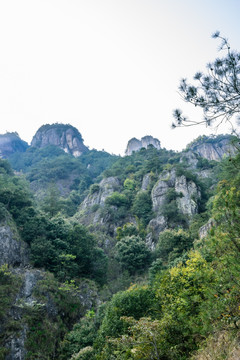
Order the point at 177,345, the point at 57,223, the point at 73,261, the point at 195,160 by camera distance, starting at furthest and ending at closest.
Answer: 1. the point at 195,160
2. the point at 57,223
3. the point at 73,261
4. the point at 177,345

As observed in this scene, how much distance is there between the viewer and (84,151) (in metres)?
95.1

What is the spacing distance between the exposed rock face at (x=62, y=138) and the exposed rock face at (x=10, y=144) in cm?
630

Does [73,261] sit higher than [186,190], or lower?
lower

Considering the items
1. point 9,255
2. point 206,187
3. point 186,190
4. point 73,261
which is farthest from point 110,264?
point 206,187

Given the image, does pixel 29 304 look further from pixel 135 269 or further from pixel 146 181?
pixel 146 181

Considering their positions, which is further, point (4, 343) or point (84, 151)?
point (84, 151)

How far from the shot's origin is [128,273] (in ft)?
71.1

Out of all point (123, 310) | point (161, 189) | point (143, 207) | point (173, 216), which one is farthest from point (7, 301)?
point (161, 189)

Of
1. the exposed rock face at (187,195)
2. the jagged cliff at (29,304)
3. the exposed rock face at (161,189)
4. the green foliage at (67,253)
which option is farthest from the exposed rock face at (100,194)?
the jagged cliff at (29,304)

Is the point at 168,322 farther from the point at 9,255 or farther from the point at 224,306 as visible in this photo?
the point at 9,255

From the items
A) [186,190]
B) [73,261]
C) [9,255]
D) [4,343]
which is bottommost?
[4,343]

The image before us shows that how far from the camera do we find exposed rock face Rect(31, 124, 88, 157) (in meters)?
96.0

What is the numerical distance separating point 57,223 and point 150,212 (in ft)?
50.1

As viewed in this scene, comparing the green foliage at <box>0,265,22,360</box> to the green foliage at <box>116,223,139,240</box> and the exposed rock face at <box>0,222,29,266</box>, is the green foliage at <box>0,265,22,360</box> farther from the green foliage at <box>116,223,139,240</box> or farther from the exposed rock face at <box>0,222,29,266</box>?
the green foliage at <box>116,223,139,240</box>
